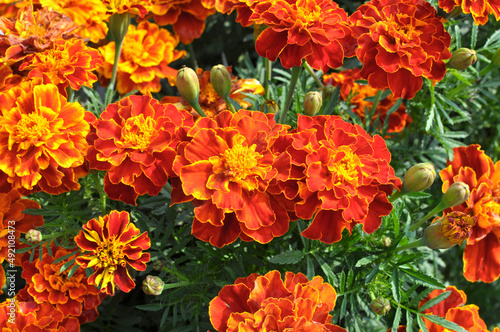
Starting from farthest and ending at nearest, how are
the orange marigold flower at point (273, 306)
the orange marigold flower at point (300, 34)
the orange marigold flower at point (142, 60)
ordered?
1. the orange marigold flower at point (142, 60)
2. the orange marigold flower at point (300, 34)
3. the orange marigold flower at point (273, 306)

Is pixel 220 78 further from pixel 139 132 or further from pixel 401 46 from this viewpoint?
pixel 401 46

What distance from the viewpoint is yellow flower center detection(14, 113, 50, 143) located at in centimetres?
104

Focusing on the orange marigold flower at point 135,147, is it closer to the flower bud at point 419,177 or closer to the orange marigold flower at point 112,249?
the orange marigold flower at point 112,249

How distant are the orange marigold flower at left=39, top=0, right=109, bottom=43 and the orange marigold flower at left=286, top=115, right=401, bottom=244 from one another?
698mm

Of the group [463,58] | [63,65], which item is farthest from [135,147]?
[463,58]

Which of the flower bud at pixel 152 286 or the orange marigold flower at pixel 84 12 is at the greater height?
the orange marigold flower at pixel 84 12

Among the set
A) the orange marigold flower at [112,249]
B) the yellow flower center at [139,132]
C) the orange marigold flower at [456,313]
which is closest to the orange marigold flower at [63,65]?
the yellow flower center at [139,132]

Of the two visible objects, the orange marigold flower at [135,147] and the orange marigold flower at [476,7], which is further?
the orange marigold flower at [476,7]

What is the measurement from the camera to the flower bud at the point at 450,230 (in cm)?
97

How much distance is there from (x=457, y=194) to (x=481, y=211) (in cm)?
12

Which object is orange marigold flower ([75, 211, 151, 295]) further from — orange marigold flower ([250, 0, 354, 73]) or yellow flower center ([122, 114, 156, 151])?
orange marigold flower ([250, 0, 354, 73])

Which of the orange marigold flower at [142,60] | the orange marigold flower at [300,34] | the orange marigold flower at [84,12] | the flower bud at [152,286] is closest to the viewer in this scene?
the flower bud at [152,286]

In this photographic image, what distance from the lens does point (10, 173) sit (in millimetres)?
1017

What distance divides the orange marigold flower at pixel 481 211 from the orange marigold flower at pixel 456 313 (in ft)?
0.41
